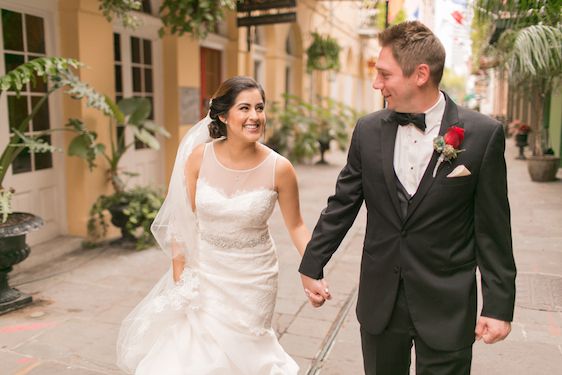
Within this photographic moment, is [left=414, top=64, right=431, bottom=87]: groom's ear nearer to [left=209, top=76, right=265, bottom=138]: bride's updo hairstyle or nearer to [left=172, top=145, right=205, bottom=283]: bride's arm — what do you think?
[left=209, top=76, right=265, bottom=138]: bride's updo hairstyle

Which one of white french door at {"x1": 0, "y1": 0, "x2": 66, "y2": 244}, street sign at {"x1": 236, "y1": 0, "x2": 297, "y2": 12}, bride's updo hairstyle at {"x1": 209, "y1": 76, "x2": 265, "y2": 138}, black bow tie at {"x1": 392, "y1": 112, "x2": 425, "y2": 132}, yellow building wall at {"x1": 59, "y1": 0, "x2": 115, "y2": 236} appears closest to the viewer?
black bow tie at {"x1": 392, "y1": 112, "x2": 425, "y2": 132}

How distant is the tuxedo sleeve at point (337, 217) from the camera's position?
2.37m

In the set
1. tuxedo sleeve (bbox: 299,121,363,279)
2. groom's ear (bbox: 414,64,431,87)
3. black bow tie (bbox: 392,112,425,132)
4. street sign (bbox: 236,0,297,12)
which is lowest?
tuxedo sleeve (bbox: 299,121,363,279)

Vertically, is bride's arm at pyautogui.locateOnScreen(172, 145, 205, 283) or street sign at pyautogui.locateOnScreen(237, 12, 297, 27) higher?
street sign at pyautogui.locateOnScreen(237, 12, 297, 27)

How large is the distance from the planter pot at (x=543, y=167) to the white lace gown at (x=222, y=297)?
889 cm

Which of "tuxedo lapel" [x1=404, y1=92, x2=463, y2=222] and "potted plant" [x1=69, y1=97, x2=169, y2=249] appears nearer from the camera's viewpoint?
"tuxedo lapel" [x1=404, y1=92, x2=463, y2=222]

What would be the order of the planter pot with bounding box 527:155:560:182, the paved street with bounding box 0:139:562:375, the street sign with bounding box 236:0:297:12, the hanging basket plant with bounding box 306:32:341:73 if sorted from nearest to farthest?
1. the paved street with bounding box 0:139:562:375
2. the street sign with bounding box 236:0:297:12
3. the planter pot with bounding box 527:155:560:182
4. the hanging basket plant with bounding box 306:32:341:73

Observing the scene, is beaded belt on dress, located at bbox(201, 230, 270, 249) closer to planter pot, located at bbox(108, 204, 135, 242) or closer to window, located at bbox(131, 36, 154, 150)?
planter pot, located at bbox(108, 204, 135, 242)

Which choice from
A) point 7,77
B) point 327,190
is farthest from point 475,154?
point 327,190

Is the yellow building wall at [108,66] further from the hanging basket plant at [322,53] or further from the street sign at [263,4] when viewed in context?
the street sign at [263,4]

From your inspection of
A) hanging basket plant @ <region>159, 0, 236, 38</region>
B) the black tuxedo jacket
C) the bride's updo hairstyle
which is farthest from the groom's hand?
hanging basket plant @ <region>159, 0, 236, 38</region>

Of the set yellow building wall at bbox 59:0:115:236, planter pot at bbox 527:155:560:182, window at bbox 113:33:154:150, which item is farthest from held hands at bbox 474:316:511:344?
planter pot at bbox 527:155:560:182

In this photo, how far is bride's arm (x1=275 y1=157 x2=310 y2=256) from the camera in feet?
9.89

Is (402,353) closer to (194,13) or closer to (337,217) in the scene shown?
(337,217)
